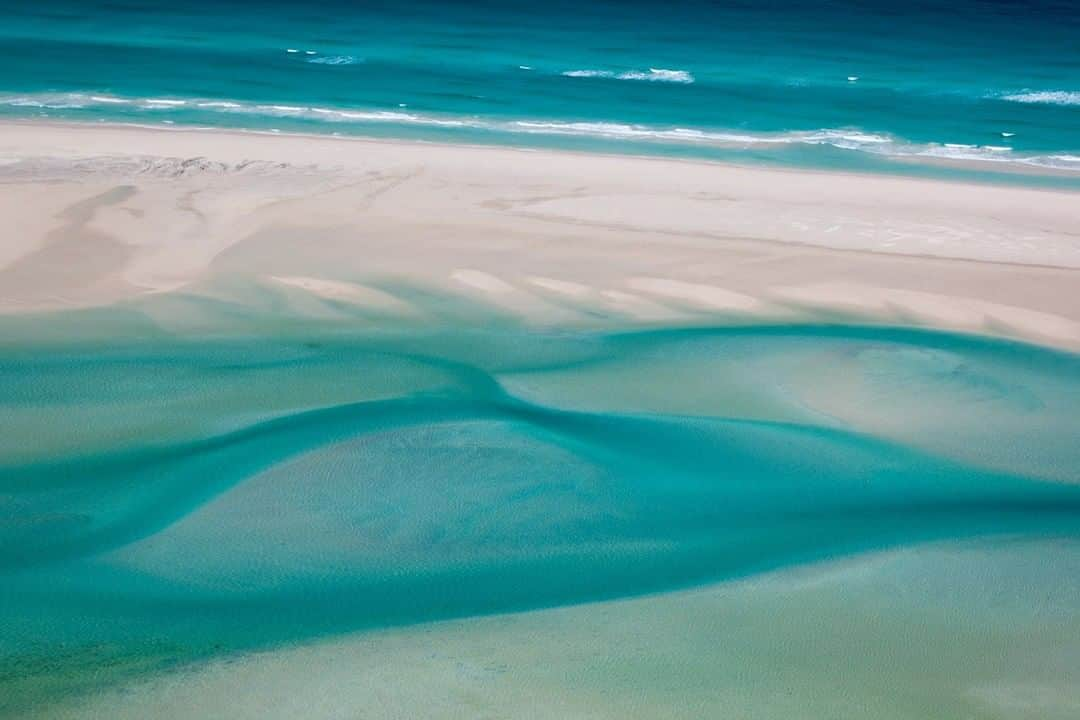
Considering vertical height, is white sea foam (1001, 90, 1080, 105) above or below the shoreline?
above

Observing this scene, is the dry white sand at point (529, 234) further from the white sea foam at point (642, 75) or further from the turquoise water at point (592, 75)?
the white sea foam at point (642, 75)

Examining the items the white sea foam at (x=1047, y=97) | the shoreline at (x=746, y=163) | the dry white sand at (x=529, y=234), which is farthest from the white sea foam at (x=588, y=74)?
the dry white sand at (x=529, y=234)

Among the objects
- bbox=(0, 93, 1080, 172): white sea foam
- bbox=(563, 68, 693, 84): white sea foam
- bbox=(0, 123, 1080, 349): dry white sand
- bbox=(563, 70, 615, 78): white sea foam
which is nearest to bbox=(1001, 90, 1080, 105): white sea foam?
bbox=(0, 93, 1080, 172): white sea foam

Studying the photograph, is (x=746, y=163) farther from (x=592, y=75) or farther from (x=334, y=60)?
(x=334, y=60)

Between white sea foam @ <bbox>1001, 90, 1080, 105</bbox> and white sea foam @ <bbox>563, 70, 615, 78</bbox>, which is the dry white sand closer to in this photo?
white sea foam @ <bbox>563, 70, 615, 78</bbox>

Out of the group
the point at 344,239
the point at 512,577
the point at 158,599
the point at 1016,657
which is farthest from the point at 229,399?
the point at 1016,657

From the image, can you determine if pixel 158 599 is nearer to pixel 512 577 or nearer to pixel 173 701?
pixel 173 701
